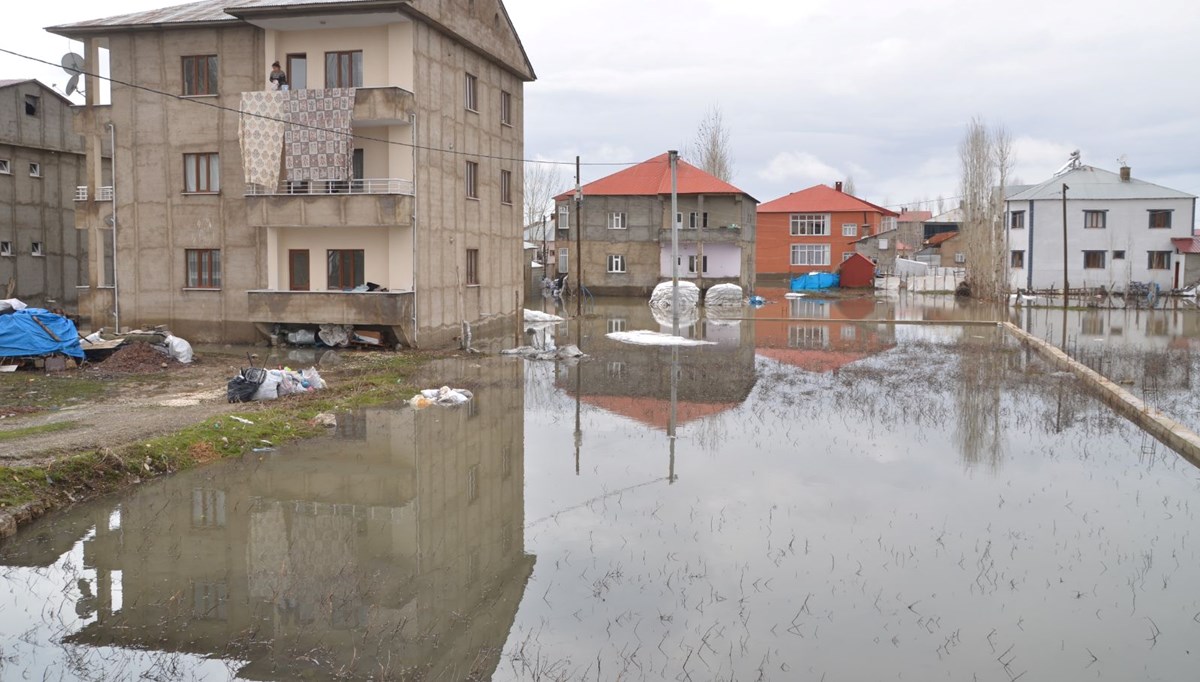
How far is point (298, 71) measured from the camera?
26594 millimetres

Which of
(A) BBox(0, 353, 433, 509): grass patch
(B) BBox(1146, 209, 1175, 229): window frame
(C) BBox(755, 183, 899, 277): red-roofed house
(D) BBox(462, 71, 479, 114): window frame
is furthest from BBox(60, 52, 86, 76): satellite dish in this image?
(C) BBox(755, 183, 899, 277): red-roofed house

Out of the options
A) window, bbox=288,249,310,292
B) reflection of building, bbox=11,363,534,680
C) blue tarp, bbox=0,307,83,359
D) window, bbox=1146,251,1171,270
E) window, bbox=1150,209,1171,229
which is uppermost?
window, bbox=1150,209,1171,229

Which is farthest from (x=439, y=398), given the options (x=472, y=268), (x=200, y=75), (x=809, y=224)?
(x=809, y=224)

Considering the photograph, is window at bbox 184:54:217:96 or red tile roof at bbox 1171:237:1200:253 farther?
red tile roof at bbox 1171:237:1200:253

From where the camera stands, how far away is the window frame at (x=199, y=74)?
87.9ft

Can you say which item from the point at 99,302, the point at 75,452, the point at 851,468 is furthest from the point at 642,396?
the point at 99,302

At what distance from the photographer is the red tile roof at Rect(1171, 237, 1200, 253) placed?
53281mm

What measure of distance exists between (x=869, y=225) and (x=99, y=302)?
62.0 meters

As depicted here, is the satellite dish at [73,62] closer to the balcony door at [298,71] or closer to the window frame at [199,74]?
the window frame at [199,74]

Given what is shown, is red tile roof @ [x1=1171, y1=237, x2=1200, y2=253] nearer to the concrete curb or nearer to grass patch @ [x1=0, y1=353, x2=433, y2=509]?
the concrete curb

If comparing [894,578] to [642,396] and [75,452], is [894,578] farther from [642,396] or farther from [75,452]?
[642,396]

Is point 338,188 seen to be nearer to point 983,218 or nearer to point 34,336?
point 34,336

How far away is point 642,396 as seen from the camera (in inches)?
755

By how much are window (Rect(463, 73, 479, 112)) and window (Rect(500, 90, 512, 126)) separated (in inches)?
84.7
